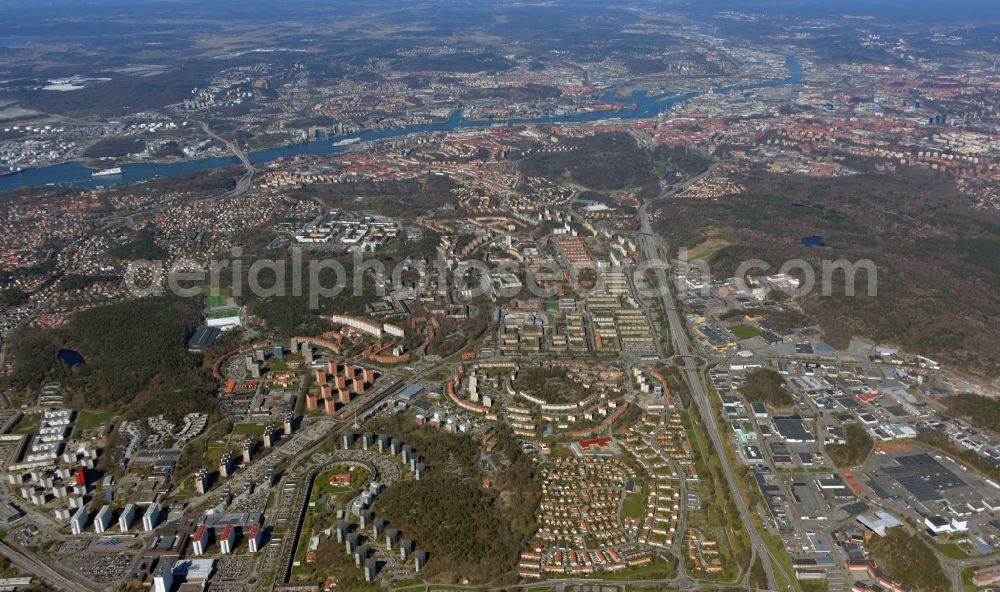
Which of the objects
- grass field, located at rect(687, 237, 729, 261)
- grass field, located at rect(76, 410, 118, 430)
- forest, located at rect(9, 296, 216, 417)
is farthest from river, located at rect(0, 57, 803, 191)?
grass field, located at rect(687, 237, 729, 261)

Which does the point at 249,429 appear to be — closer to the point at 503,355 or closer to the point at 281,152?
the point at 503,355

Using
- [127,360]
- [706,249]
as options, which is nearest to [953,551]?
[706,249]

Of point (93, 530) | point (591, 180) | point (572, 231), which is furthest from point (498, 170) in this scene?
point (93, 530)

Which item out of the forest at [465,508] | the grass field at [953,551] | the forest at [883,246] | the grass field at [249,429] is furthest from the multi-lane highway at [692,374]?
the grass field at [249,429]

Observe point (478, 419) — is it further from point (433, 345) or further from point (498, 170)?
point (498, 170)

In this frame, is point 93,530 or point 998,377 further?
point 998,377
